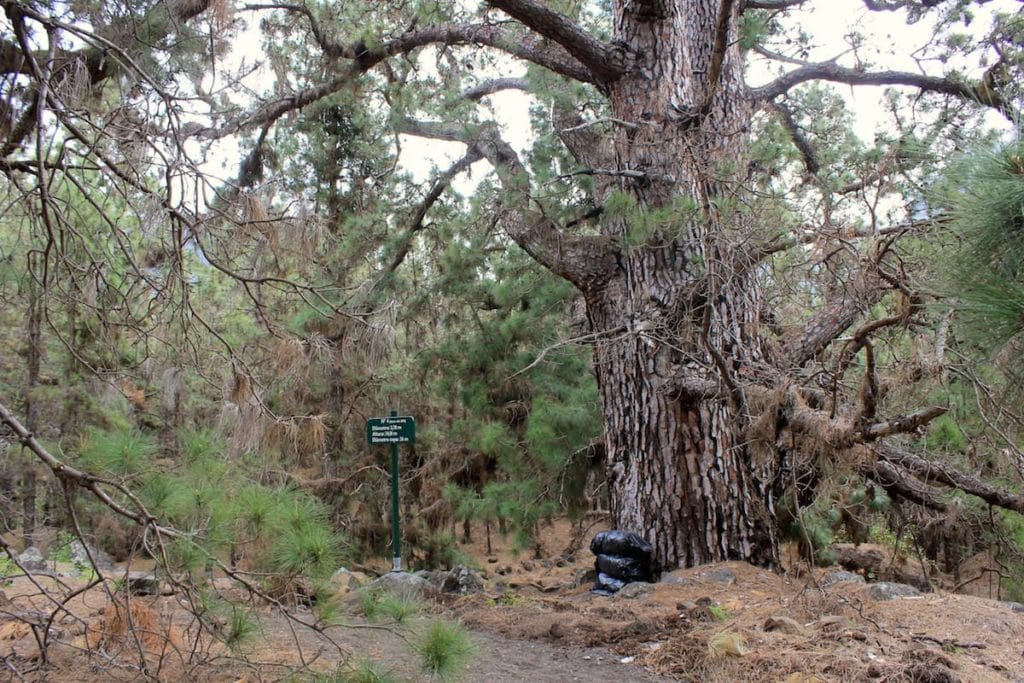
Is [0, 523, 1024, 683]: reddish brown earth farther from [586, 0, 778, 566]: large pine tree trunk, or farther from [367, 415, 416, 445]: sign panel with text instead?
[367, 415, 416, 445]: sign panel with text

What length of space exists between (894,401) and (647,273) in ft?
7.14

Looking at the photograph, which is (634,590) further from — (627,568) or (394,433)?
(394,433)

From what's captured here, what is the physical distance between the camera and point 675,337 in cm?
531

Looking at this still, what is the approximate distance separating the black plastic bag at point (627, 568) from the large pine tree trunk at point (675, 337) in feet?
0.54

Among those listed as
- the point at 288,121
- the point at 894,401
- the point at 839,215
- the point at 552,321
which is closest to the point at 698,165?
the point at 839,215

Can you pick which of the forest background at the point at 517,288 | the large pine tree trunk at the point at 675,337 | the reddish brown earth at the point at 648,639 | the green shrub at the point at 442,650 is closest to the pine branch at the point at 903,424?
the forest background at the point at 517,288

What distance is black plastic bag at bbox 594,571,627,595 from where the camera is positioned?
555 centimetres

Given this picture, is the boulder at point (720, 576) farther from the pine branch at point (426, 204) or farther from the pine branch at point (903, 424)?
the pine branch at point (426, 204)

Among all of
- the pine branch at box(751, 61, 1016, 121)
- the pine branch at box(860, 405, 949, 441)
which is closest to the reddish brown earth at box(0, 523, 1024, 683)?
the pine branch at box(860, 405, 949, 441)

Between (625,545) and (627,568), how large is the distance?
159 mm

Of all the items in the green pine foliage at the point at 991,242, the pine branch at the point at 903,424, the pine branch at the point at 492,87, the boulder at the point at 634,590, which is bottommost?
the boulder at the point at 634,590

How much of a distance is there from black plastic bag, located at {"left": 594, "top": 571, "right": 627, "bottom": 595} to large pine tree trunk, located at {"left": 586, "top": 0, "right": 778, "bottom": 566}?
0.38 metres

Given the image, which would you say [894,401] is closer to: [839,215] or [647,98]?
[839,215]

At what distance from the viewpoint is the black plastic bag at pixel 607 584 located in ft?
18.2
